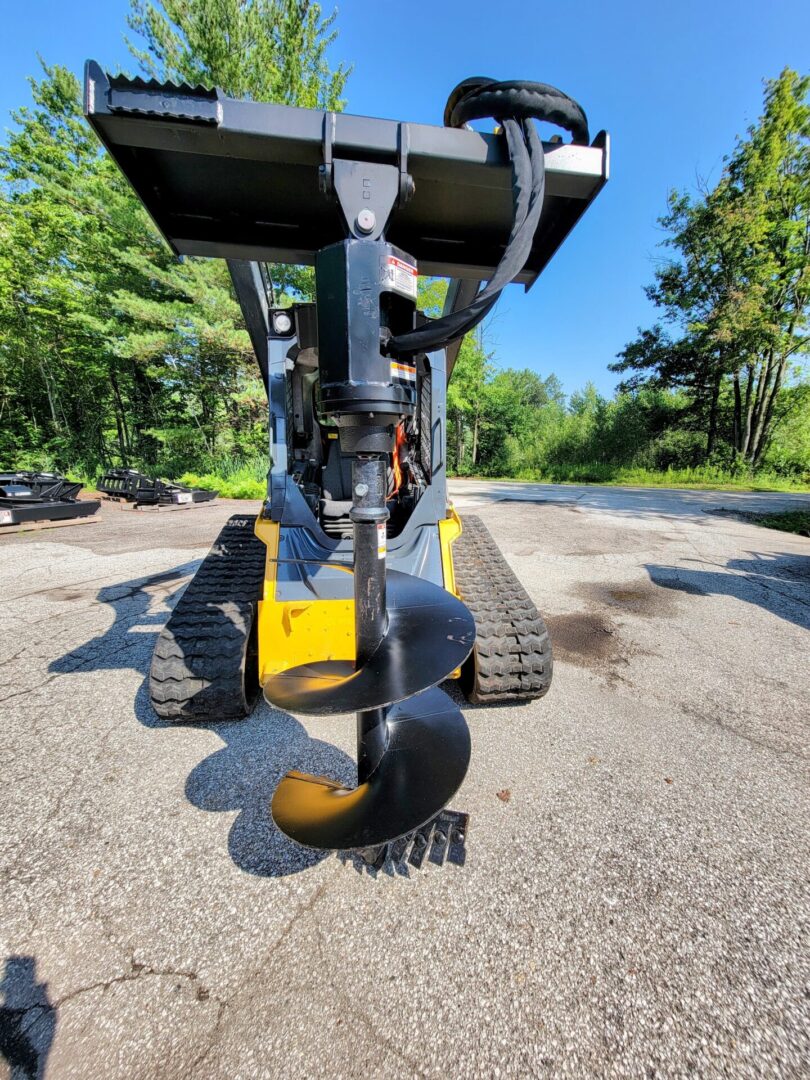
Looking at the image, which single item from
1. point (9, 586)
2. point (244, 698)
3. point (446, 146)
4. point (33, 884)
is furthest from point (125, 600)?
point (446, 146)

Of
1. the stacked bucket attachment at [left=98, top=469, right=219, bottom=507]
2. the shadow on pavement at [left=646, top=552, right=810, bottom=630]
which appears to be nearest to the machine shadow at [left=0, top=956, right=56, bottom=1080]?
the shadow on pavement at [left=646, top=552, right=810, bottom=630]

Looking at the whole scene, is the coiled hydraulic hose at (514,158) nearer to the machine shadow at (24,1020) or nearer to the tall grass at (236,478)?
the machine shadow at (24,1020)

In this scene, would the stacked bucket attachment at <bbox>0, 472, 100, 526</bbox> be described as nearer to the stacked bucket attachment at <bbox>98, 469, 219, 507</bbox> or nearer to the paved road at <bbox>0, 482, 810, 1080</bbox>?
the stacked bucket attachment at <bbox>98, 469, 219, 507</bbox>

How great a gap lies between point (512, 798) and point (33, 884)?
1.72 m

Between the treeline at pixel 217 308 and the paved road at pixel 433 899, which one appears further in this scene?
the treeline at pixel 217 308

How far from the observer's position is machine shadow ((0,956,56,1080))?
102cm

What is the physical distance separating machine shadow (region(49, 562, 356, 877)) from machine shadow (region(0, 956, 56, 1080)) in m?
0.54

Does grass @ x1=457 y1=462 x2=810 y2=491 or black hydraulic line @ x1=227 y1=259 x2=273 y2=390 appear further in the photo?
grass @ x1=457 y1=462 x2=810 y2=491

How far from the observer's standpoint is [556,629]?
3.62m

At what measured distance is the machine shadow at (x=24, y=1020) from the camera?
1020 millimetres

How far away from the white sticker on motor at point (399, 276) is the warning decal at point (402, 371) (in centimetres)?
17

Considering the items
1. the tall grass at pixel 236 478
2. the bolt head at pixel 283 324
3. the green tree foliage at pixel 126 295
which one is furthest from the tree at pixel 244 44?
the bolt head at pixel 283 324

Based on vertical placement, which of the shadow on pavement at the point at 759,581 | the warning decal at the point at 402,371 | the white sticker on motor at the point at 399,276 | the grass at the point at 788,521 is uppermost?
the white sticker on motor at the point at 399,276

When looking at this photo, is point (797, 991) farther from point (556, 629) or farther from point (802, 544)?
point (802, 544)
